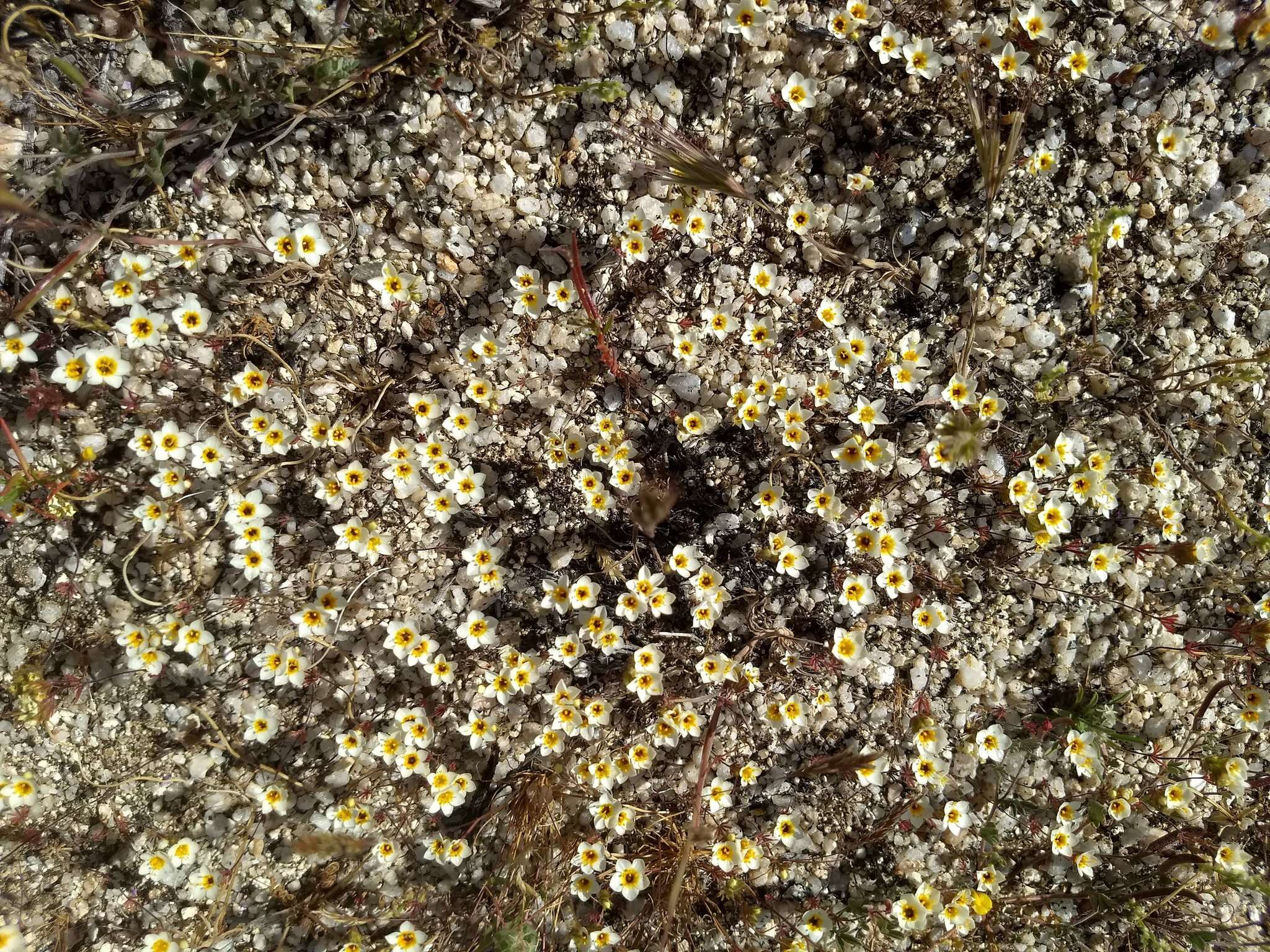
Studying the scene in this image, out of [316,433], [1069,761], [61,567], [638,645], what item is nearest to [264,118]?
[316,433]

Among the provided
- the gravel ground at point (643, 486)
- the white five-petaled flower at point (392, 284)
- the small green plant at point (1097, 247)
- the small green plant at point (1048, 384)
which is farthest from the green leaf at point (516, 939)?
the small green plant at point (1097, 247)

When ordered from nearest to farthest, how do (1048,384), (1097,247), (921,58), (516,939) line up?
(1097,247) < (516,939) < (921,58) < (1048,384)

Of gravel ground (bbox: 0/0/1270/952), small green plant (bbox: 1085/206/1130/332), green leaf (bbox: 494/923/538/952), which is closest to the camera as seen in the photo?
small green plant (bbox: 1085/206/1130/332)

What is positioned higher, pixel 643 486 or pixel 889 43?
pixel 889 43

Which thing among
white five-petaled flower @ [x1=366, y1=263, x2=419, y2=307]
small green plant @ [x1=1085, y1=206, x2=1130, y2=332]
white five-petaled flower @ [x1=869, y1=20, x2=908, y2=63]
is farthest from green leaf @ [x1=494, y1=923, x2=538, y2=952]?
white five-petaled flower @ [x1=869, y1=20, x2=908, y2=63]

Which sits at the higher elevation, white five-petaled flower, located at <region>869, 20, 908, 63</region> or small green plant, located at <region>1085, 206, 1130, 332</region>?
white five-petaled flower, located at <region>869, 20, 908, 63</region>

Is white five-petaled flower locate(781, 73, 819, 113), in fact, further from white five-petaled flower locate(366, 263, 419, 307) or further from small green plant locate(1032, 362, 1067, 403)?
white five-petaled flower locate(366, 263, 419, 307)

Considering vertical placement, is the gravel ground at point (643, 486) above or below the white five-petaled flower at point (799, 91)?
below

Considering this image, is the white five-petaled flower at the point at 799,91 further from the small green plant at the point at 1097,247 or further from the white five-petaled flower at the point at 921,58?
the small green plant at the point at 1097,247

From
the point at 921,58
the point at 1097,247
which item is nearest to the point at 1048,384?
the point at 1097,247

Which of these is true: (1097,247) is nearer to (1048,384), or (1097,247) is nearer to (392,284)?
(1048,384)
